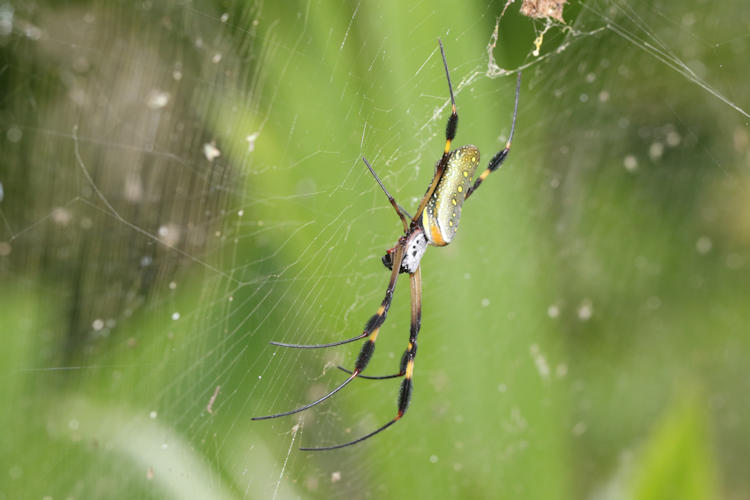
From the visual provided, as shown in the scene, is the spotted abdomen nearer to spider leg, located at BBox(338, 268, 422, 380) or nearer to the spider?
the spider

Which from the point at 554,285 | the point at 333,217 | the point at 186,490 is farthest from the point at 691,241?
the point at 186,490

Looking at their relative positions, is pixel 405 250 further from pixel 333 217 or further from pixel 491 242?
pixel 491 242

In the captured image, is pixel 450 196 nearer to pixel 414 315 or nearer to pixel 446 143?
pixel 446 143

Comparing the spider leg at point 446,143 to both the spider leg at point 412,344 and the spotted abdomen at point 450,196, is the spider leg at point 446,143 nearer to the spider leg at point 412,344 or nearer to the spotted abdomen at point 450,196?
the spotted abdomen at point 450,196

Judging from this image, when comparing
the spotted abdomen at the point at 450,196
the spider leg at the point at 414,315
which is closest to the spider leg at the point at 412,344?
the spider leg at the point at 414,315

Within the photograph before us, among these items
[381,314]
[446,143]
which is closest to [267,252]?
[381,314]

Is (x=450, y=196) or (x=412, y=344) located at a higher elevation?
(x=450, y=196)

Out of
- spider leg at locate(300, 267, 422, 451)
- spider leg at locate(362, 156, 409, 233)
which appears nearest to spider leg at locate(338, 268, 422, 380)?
spider leg at locate(300, 267, 422, 451)
